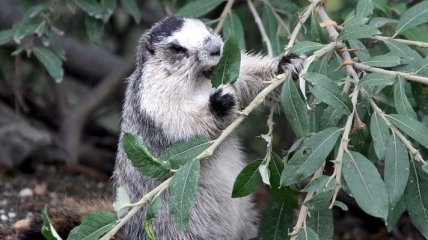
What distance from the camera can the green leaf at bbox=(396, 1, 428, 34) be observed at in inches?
165

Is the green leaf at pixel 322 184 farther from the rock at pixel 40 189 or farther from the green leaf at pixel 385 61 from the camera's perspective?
the rock at pixel 40 189

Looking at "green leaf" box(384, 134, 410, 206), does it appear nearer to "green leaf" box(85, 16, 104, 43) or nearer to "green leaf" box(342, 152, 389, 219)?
"green leaf" box(342, 152, 389, 219)

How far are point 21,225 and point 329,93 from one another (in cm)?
203

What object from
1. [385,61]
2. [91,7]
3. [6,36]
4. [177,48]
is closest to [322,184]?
[385,61]

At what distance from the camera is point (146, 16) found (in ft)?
24.1

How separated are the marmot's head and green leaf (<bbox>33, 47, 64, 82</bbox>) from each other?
82 cm

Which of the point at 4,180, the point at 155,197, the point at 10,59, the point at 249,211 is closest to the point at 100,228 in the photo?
the point at 155,197

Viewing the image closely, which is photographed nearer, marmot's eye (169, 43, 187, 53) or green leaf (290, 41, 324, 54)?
green leaf (290, 41, 324, 54)

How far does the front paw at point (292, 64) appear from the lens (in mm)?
4004

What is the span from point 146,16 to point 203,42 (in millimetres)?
3255

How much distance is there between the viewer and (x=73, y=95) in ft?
26.3

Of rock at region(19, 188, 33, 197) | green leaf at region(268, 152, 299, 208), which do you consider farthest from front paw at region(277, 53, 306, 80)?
rock at region(19, 188, 33, 197)

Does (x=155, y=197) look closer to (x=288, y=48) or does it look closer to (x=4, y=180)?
(x=288, y=48)

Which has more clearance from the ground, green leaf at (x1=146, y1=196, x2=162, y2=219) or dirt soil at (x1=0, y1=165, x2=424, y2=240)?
green leaf at (x1=146, y1=196, x2=162, y2=219)
